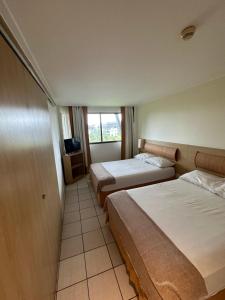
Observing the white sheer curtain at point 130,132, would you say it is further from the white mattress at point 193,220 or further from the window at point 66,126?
the white mattress at point 193,220

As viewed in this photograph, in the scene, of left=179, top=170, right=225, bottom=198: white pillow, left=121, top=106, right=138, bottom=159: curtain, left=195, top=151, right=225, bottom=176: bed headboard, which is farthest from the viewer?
left=121, top=106, right=138, bottom=159: curtain

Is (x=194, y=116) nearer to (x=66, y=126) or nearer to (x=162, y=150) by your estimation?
(x=162, y=150)

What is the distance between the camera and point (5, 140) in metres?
0.70

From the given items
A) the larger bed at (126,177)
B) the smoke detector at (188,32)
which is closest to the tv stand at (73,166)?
the larger bed at (126,177)

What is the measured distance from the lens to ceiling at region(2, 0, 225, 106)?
860 millimetres

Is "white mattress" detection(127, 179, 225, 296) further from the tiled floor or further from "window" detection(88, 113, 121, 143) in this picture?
"window" detection(88, 113, 121, 143)

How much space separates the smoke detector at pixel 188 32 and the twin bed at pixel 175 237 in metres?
1.76

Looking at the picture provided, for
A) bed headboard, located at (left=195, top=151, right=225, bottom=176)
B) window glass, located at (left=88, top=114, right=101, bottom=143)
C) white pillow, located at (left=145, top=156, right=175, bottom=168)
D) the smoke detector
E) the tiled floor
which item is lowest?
the tiled floor

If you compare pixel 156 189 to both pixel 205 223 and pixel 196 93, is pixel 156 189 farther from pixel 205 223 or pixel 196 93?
pixel 196 93

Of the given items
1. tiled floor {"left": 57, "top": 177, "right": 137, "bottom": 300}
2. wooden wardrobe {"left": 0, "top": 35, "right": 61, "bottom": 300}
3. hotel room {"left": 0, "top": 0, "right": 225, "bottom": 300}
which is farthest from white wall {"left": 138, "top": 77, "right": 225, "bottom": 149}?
wooden wardrobe {"left": 0, "top": 35, "right": 61, "bottom": 300}

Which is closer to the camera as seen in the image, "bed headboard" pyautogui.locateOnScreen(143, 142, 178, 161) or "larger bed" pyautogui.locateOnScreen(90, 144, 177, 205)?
"larger bed" pyautogui.locateOnScreen(90, 144, 177, 205)

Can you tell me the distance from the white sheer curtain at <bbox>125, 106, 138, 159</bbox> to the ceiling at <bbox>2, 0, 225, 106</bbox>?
2.99 meters

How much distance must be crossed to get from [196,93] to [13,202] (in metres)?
3.25

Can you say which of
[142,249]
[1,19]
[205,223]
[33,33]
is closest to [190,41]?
[33,33]
